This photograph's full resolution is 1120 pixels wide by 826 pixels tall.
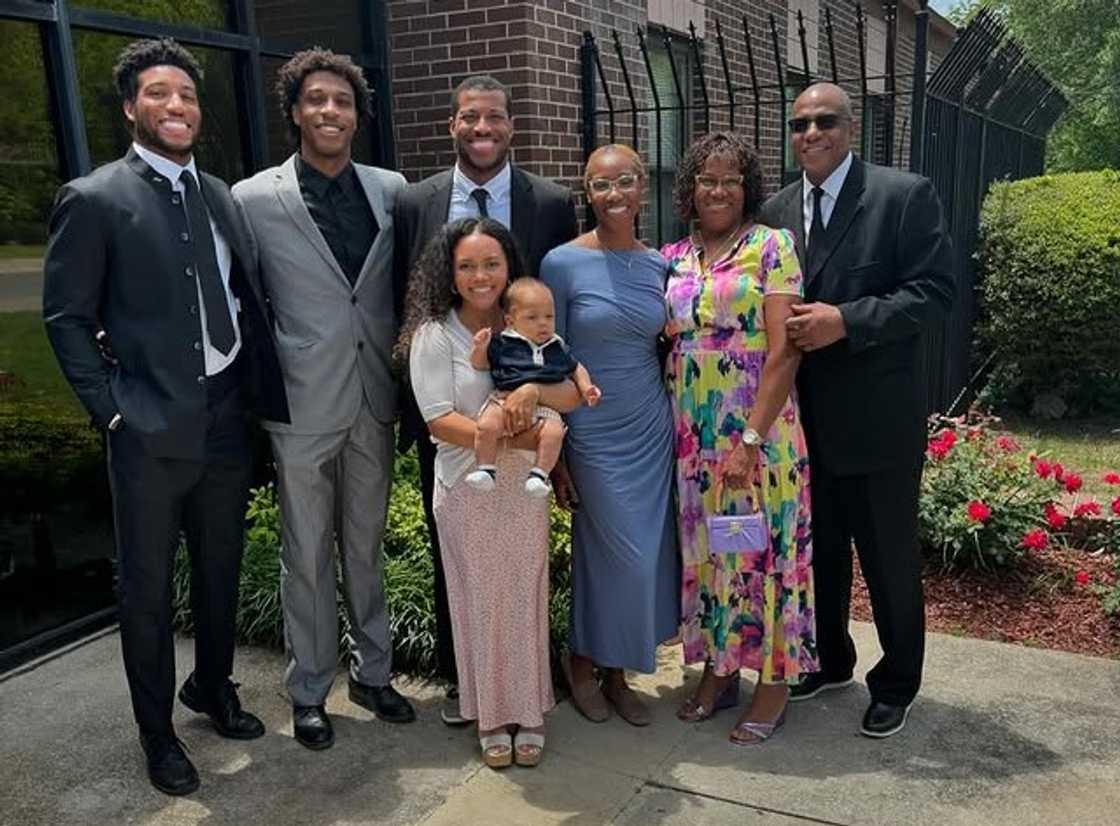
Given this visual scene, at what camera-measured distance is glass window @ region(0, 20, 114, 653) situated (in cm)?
408

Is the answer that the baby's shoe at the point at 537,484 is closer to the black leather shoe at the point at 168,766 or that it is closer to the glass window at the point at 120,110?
the black leather shoe at the point at 168,766

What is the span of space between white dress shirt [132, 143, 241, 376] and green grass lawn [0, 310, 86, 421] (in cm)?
148

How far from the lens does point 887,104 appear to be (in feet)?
18.4

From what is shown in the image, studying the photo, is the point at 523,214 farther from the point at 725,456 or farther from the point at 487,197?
the point at 725,456

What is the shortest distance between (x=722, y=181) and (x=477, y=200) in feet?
2.69

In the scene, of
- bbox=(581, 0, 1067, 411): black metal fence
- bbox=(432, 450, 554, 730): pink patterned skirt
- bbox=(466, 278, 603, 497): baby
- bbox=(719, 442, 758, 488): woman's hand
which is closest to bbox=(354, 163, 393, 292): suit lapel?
bbox=(466, 278, 603, 497): baby

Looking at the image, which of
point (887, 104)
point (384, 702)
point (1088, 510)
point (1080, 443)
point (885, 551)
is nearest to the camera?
point (885, 551)

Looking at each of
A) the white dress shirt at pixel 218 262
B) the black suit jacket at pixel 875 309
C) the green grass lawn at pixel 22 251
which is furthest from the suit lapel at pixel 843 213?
the green grass lawn at pixel 22 251

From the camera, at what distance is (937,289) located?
3205mm

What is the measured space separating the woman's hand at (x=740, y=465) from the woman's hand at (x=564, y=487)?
1.68 feet

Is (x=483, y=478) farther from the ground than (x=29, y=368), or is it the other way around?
(x=29, y=368)

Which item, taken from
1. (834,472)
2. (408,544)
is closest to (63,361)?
(408,544)

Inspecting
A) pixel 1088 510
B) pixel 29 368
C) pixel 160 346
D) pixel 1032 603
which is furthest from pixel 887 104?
pixel 29 368

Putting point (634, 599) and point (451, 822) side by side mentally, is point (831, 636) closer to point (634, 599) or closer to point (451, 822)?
point (634, 599)
